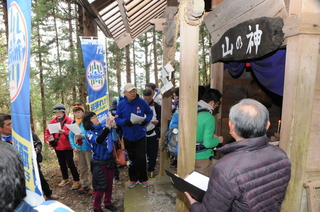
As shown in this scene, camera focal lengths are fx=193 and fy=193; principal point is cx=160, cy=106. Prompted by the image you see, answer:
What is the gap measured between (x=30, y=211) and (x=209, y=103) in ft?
8.69

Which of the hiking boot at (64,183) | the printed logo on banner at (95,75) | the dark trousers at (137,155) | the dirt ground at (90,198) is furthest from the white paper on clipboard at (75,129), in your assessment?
the hiking boot at (64,183)

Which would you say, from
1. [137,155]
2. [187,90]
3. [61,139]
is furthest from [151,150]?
[187,90]

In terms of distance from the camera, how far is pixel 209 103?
3086 mm

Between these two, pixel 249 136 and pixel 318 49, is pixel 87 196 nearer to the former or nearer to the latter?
pixel 249 136

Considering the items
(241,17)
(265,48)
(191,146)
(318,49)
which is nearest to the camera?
(318,49)

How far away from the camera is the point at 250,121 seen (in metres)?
1.49

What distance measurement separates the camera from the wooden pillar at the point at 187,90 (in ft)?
7.54

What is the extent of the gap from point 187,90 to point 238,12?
65.0 inches

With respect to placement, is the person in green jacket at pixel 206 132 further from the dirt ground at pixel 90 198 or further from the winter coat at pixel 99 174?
the winter coat at pixel 99 174

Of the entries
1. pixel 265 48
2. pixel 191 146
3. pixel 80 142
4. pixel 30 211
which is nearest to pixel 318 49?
pixel 265 48

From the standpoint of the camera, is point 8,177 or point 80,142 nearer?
point 8,177

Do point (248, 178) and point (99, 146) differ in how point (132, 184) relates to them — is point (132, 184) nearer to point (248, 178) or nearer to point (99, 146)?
point (99, 146)

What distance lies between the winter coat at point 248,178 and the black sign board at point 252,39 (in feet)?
4.06

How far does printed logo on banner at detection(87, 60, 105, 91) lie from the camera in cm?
428
